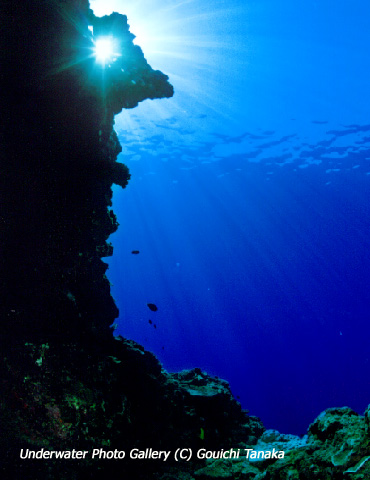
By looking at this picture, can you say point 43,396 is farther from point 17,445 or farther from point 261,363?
point 261,363

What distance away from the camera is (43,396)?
4.63m

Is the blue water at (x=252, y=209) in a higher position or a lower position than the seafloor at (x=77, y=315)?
higher

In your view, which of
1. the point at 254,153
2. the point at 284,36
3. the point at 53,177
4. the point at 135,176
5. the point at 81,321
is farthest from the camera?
the point at 135,176

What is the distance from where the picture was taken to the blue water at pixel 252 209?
18.6 m

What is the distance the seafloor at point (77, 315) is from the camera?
4477 mm

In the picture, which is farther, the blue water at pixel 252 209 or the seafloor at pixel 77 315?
the blue water at pixel 252 209

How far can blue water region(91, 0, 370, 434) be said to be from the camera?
60.9ft

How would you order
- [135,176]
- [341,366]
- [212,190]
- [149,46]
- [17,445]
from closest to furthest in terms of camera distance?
[17,445], [149,46], [135,176], [212,190], [341,366]

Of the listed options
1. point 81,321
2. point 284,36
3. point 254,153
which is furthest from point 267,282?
point 81,321

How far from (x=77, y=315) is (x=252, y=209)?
49406 millimetres

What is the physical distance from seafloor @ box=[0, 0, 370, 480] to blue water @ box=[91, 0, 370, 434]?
7277 mm

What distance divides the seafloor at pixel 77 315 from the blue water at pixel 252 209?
728 cm

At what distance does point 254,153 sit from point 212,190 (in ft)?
43.0

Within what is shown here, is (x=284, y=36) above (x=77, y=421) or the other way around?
above
